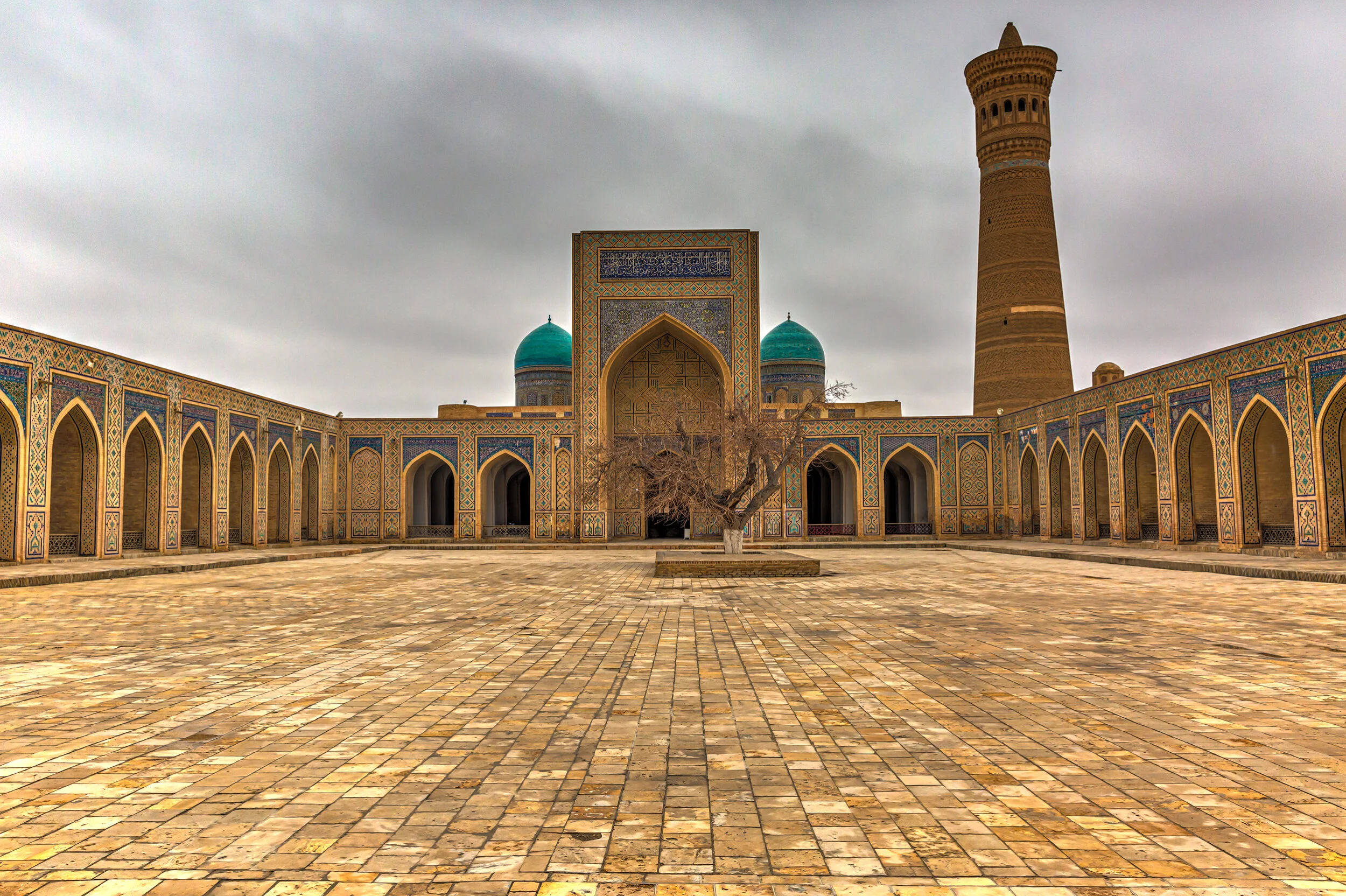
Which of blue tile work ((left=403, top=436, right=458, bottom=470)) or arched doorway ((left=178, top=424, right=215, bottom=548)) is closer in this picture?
arched doorway ((left=178, top=424, right=215, bottom=548))

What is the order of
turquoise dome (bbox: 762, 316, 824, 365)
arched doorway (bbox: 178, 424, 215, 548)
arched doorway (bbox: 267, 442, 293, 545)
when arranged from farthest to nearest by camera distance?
turquoise dome (bbox: 762, 316, 824, 365), arched doorway (bbox: 267, 442, 293, 545), arched doorway (bbox: 178, 424, 215, 548)

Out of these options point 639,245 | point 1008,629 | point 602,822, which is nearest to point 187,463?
point 639,245

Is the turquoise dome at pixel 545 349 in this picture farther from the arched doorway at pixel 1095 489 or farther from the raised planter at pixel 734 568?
the raised planter at pixel 734 568

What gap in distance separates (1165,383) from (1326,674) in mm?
12989

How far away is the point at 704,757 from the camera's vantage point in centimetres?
306

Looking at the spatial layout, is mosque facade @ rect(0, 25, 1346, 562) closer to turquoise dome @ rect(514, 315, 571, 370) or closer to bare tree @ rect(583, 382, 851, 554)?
bare tree @ rect(583, 382, 851, 554)

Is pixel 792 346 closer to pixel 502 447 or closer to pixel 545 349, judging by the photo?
pixel 545 349

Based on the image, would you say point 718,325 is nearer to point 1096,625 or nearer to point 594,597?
point 594,597

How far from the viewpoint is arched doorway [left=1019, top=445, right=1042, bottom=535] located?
21672mm

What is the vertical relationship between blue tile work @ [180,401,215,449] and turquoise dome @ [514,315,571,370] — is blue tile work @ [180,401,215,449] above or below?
below

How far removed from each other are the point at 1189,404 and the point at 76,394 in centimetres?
1856

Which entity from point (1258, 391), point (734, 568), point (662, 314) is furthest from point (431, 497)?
point (1258, 391)

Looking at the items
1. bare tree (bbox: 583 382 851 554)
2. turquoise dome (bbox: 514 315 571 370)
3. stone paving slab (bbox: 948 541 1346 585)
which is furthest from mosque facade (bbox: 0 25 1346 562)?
turquoise dome (bbox: 514 315 571 370)

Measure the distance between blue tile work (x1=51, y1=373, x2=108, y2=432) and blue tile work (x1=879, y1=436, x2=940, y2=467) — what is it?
17.3m
